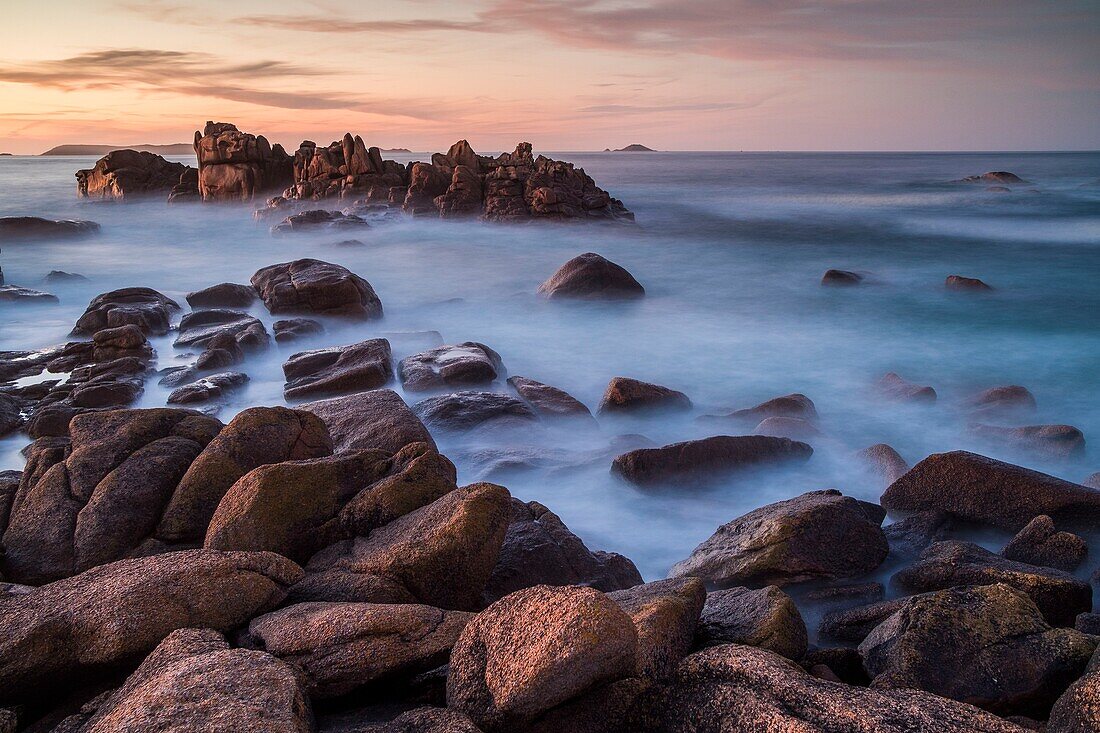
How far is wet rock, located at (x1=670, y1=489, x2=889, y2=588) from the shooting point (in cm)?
565

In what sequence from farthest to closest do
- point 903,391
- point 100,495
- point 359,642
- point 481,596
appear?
point 903,391
point 100,495
point 481,596
point 359,642

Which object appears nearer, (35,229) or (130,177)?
(35,229)

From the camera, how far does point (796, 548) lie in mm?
5656

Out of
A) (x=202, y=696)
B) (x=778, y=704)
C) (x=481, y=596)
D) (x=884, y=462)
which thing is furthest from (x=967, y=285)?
(x=202, y=696)

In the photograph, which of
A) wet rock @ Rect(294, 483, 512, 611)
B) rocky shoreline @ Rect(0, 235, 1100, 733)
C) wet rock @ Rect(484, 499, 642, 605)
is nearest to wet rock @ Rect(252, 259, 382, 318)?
rocky shoreline @ Rect(0, 235, 1100, 733)

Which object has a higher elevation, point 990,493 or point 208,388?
point 990,493

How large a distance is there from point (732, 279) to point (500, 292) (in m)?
6.65

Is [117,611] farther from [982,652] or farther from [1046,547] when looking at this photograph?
[1046,547]

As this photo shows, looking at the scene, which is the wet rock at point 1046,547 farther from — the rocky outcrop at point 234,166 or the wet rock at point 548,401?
the rocky outcrop at point 234,166

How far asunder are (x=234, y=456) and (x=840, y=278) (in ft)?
56.4

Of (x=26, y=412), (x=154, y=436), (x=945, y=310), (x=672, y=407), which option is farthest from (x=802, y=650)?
(x=945, y=310)

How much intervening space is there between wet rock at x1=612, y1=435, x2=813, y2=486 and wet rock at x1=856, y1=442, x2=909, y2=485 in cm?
136

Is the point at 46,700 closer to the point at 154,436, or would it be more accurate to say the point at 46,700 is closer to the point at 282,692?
the point at 282,692

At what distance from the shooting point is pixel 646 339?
588 inches
